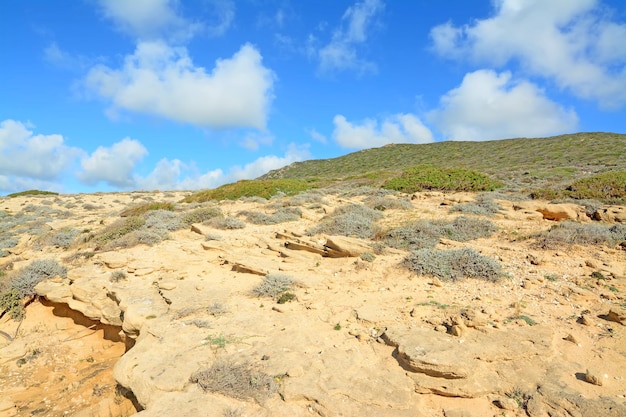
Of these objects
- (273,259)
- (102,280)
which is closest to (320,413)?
(273,259)

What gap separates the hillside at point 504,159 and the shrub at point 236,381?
22659 millimetres

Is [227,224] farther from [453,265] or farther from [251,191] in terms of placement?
[251,191]

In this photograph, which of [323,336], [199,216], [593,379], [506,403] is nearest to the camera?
[506,403]

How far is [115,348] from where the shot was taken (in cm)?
744

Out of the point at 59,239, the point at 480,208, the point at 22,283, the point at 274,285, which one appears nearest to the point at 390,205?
the point at 480,208

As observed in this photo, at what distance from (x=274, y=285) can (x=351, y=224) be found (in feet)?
17.0

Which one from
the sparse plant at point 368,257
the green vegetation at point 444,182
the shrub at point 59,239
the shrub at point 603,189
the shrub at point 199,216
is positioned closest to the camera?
the sparse plant at point 368,257

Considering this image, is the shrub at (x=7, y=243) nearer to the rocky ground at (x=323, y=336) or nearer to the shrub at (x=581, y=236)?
the rocky ground at (x=323, y=336)

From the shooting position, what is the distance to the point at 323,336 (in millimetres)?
5809

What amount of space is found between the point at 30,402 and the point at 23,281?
15.8ft

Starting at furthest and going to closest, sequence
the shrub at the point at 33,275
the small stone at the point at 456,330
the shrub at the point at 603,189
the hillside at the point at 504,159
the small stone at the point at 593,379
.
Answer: the hillside at the point at 504,159, the shrub at the point at 603,189, the shrub at the point at 33,275, the small stone at the point at 456,330, the small stone at the point at 593,379

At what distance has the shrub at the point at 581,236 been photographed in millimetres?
9133

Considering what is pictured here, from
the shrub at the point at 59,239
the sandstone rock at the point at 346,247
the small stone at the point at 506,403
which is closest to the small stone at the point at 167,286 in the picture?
the sandstone rock at the point at 346,247

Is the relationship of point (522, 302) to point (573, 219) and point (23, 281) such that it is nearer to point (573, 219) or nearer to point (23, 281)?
point (573, 219)
